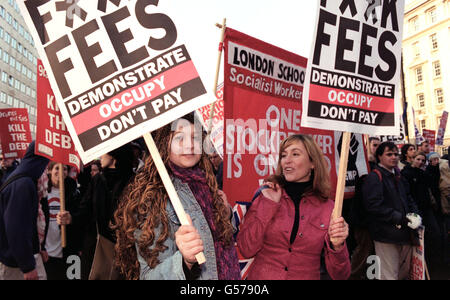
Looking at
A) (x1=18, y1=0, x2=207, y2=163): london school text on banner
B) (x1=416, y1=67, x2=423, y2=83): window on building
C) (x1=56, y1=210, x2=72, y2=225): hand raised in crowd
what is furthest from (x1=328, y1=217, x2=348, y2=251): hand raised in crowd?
(x1=416, y1=67, x2=423, y2=83): window on building

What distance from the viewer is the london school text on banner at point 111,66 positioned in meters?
1.85

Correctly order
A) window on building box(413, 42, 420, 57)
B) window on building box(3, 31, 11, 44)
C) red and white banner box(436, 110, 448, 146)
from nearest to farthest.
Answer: red and white banner box(436, 110, 448, 146), window on building box(413, 42, 420, 57), window on building box(3, 31, 11, 44)

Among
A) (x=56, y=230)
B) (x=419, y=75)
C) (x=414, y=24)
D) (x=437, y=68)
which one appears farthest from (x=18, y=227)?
(x=414, y=24)

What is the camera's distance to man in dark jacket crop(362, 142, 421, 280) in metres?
4.23

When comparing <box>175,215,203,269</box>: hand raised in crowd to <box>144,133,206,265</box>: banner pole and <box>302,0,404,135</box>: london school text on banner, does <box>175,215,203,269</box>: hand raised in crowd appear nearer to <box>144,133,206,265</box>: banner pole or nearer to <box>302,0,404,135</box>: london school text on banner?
<box>144,133,206,265</box>: banner pole

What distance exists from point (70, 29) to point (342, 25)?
5.85 feet

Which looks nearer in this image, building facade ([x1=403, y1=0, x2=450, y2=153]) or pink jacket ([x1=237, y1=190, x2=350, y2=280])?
pink jacket ([x1=237, y1=190, x2=350, y2=280])

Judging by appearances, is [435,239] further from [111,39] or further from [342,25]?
[111,39]

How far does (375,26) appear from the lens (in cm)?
250

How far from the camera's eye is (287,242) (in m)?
2.43

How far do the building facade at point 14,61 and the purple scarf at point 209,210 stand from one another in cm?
5045

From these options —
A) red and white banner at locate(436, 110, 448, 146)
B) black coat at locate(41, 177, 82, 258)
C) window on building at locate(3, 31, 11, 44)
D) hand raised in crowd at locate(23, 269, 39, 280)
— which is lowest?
hand raised in crowd at locate(23, 269, 39, 280)

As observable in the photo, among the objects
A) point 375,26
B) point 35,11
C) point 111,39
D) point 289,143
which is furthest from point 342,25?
point 35,11

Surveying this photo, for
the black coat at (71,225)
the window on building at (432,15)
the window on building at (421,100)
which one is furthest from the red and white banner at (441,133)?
the window on building at (432,15)
